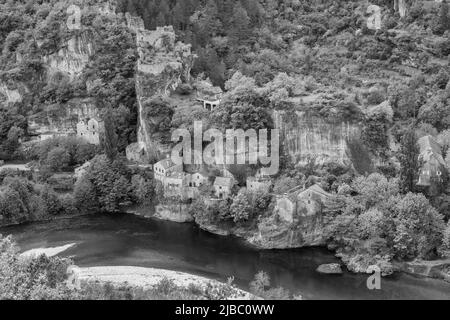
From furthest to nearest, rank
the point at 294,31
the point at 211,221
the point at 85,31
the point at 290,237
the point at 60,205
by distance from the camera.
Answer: the point at 294,31 → the point at 85,31 → the point at 60,205 → the point at 211,221 → the point at 290,237

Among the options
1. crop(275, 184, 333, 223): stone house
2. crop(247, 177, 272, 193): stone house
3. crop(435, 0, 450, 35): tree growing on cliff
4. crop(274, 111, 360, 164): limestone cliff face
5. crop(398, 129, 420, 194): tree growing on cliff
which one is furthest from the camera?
crop(435, 0, 450, 35): tree growing on cliff

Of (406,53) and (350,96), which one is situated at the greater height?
(406,53)

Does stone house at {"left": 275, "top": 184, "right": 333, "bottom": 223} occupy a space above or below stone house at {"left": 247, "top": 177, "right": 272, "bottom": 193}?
below

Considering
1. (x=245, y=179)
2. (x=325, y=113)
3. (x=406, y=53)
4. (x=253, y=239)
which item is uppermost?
(x=406, y=53)

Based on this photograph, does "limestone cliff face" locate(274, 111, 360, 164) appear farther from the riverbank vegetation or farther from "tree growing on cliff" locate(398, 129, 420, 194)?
the riverbank vegetation

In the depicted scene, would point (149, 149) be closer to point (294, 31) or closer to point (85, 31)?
point (85, 31)

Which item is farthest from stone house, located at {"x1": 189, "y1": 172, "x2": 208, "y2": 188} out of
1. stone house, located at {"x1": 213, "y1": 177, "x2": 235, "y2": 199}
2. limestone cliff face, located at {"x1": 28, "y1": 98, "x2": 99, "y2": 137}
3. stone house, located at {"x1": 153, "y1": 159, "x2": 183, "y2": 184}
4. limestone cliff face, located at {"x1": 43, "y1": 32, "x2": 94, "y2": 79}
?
limestone cliff face, located at {"x1": 43, "y1": 32, "x2": 94, "y2": 79}

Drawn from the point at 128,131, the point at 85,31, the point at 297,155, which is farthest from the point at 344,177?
the point at 85,31
